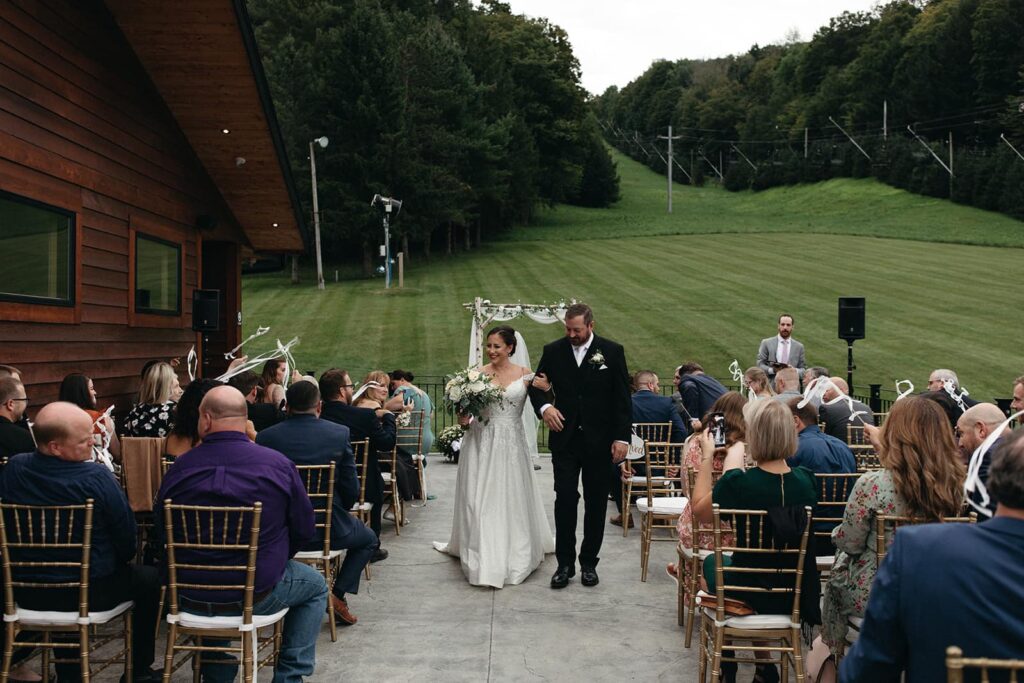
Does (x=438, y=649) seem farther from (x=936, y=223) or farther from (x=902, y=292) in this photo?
(x=936, y=223)

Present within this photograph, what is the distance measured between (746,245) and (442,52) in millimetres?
18020

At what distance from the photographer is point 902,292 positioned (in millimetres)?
32438

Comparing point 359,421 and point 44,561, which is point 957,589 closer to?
point 44,561

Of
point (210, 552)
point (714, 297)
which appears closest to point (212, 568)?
point (210, 552)

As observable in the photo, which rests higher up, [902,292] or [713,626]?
[902,292]

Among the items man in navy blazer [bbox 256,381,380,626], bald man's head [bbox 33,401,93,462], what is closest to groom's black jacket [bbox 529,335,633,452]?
man in navy blazer [bbox 256,381,380,626]

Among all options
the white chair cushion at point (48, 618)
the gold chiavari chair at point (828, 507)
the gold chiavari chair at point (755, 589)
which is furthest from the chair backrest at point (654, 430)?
the white chair cushion at point (48, 618)

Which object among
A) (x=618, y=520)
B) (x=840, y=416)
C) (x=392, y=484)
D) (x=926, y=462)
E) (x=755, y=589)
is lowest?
(x=618, y=520)

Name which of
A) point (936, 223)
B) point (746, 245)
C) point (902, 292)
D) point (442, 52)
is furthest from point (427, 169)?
point (936, 223)

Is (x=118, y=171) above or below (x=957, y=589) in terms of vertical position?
above

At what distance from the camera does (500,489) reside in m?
6.97

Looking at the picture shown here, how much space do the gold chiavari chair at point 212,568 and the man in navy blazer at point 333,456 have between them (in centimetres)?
133

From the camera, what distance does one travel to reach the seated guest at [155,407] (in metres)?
6.55

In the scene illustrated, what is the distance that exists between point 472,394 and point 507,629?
1874 millimetres
